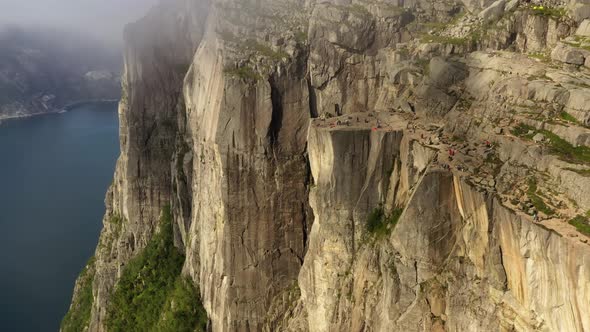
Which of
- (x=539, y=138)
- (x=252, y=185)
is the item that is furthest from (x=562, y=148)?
(x=252, y=185)

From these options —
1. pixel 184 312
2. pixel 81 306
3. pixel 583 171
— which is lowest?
pixel 81 306

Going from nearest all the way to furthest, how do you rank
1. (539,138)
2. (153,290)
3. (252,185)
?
(539,138) → (252,185) → (153,290)

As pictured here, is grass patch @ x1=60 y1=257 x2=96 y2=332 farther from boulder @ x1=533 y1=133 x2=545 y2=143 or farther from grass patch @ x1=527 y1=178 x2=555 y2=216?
boulder @ x1=533 y1=133 x2=545 y2=143

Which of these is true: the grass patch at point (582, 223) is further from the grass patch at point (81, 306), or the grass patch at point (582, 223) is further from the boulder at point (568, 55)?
the grass patch at point (81, 306)

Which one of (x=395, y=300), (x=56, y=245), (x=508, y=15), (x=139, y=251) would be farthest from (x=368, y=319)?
(x=56, y=245)

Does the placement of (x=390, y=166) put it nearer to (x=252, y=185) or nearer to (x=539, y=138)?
(x=539, y=138)

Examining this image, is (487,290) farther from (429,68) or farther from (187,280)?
A: (187,280)

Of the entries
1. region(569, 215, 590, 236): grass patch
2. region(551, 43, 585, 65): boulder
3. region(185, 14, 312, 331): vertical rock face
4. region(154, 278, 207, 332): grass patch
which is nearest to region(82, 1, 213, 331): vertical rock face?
region(154, 278, 207, 332): grass patch
